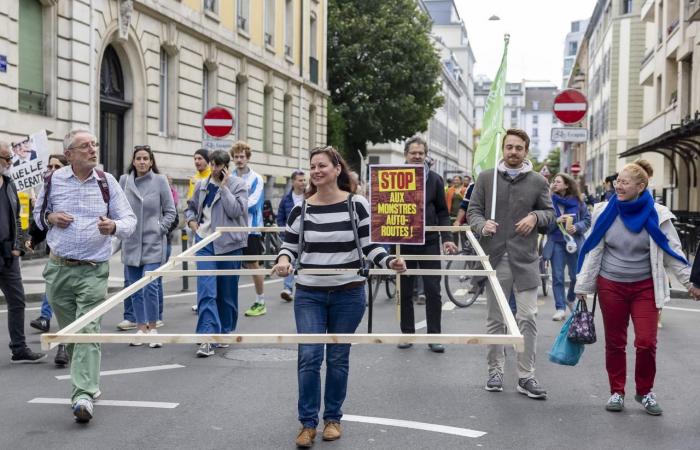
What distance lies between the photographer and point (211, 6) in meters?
27.5

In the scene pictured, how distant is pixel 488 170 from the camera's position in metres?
7.16

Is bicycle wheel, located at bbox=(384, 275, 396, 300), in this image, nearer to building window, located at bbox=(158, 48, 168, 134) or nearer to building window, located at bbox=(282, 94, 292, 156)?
building window, located at bbox=(158, 48, 168, 134)

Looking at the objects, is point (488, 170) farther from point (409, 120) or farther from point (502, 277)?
point (409, 120)

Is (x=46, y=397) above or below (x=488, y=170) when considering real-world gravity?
below

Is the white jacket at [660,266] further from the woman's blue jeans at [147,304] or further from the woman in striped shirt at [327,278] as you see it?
the woman's blue jeans at [147,304]

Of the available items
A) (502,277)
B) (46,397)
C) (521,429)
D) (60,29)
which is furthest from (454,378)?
(60,29)

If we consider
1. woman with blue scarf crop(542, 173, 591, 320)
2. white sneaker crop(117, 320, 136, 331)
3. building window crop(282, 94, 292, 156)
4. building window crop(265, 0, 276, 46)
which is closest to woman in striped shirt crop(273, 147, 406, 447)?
white sneaker crop(117, 320, 136, 331)

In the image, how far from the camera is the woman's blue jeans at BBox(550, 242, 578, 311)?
11.4m

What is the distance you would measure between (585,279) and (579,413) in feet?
3.23

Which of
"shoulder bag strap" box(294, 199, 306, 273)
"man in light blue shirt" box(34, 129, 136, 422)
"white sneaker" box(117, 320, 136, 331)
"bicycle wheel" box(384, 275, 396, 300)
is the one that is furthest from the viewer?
"bicycle wheel" box(384, 275, 396, 300)

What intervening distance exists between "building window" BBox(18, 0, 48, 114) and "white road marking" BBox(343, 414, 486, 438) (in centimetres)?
1384

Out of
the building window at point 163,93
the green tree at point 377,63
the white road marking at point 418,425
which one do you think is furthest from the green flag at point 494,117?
the green tree at point 377,63

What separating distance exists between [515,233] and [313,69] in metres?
32.7

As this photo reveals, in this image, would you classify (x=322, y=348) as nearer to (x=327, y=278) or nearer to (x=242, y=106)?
(x=327, y=278)
